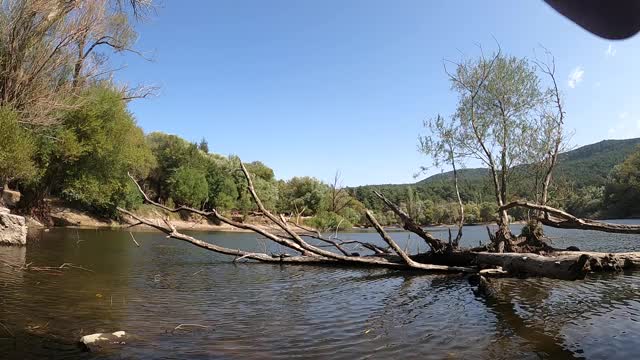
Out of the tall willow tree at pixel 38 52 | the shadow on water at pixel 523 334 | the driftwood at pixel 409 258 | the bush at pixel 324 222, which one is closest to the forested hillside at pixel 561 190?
the bush at pixel 324 222

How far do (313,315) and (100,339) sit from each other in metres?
4.07

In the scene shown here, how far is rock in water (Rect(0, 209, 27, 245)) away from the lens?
20516mm

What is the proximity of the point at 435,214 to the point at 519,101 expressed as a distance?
3336 inches

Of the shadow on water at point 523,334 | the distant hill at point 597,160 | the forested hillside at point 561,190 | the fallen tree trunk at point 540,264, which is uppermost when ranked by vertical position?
the distant hill at point 597,160

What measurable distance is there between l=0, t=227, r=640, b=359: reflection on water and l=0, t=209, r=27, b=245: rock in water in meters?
5.95

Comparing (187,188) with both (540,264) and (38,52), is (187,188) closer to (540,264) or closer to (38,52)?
(38,52)

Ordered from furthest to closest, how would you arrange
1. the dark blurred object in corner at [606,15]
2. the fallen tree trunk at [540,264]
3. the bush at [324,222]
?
the bush at [324,222]
the fallen tree trunk at [540,264]
the dark blurred object in corner at [606,15]

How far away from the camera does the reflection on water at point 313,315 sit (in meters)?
7.01

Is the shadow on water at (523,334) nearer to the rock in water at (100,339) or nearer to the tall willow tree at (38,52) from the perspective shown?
the rock in water at (100,339)

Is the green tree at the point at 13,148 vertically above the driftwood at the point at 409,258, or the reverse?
the green tree at the point at 13,148

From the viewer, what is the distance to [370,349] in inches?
281

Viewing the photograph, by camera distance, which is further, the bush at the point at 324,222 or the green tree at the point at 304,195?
the green tree at the point at 304,195

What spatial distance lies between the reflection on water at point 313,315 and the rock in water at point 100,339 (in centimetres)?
19

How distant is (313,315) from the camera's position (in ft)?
31.0
